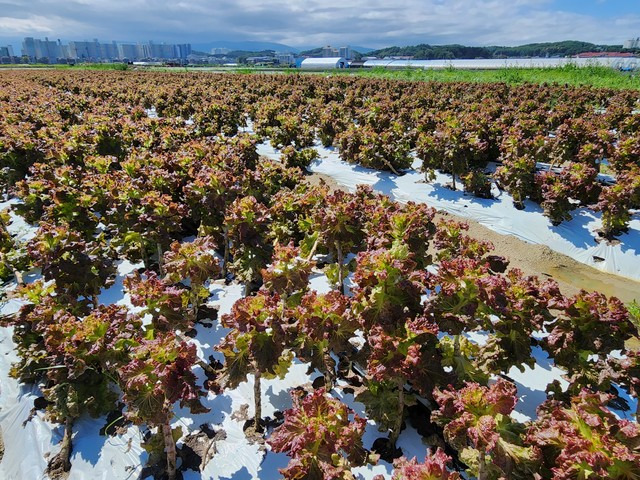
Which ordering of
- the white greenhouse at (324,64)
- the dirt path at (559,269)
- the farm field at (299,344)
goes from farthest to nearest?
the white greenhouse at (324,64) → the dirt path at (559,269) → the farm field at (299,344)

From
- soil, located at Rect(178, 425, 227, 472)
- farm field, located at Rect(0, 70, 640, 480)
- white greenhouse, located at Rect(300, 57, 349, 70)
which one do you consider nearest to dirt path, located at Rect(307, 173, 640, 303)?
farm field, located at Rect(0, 70, 640, 480)

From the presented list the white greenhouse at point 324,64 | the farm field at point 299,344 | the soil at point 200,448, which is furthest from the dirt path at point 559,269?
the white greenhouse at point 324,64

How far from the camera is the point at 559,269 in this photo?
8125mm

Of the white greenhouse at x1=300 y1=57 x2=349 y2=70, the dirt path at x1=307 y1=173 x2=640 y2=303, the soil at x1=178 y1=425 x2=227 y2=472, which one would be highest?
the white greenhouse at x1=300 y1=57 x2=349 y2=70

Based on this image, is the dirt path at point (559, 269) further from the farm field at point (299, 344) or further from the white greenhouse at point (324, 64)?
the white greenhouse at point (324, 64)

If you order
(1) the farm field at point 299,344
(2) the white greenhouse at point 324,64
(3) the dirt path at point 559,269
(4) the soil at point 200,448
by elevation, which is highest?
(2) the white greenhouse at point 324,64

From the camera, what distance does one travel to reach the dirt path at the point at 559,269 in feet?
24.4

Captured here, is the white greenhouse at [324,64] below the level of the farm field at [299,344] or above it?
above

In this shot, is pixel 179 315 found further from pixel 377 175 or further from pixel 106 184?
pixel 377 175

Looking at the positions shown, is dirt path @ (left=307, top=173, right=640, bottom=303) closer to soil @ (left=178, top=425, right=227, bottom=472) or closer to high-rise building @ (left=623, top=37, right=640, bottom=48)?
soil @ (left=178, top=425, right=227, bottom=472)

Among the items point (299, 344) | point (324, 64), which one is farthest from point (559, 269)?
point (324, 64)

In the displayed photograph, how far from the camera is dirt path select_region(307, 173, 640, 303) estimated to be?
293 inches

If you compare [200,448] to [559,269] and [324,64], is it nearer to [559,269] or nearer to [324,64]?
[559,269]

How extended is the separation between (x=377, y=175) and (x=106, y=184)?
8019mm
